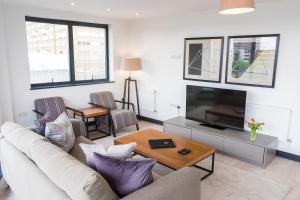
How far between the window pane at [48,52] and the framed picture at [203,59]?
8.38ft

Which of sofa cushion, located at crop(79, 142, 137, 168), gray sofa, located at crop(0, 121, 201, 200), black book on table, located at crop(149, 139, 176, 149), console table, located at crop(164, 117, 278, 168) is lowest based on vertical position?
console table, located at crop(164, 117, 278, 168)

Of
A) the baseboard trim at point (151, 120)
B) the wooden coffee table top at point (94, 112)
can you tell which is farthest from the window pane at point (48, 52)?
the baseboard trim at point (151, 120)

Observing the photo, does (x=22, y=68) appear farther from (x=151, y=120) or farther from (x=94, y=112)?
(x=151, y=120)

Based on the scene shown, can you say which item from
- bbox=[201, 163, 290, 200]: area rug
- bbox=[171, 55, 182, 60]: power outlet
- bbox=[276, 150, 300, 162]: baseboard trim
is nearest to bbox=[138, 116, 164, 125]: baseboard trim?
bbox=[171, 55, 182, 60]: power outlet

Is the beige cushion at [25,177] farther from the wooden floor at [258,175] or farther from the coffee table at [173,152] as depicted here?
the coffee table at [173,152]

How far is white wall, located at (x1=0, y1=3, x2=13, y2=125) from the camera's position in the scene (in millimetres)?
3785

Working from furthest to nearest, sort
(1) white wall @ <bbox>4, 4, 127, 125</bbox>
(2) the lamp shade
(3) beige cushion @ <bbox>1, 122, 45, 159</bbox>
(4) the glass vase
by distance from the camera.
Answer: (2) the lamp shade < (1) white wall @ <bbox>4, 4, 127, 125</bbox> < (4) the glass vase < (3) beige cushion @ <bbox>1, 122, 45, 159</bbox>

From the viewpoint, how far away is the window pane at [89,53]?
5.07 metres

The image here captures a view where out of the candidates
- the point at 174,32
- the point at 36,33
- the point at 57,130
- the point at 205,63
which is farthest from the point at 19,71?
the point at 205,63

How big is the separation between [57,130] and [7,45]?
2.35 m

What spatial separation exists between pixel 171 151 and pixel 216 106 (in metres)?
1.52

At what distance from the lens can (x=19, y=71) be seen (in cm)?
412

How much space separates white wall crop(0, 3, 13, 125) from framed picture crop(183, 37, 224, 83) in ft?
10.8

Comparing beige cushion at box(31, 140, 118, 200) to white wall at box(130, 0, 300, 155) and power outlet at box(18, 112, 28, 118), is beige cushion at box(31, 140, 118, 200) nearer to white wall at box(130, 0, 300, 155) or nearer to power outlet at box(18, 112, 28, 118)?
power outlet at box(18, 112, 28, 118)
